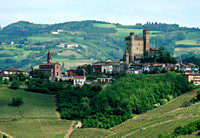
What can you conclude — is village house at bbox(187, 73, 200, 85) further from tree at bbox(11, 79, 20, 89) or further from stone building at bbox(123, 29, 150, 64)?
tree at bbox(11, 79, 20, 89)

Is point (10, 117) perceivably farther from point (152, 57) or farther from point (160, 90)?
point (152, 57)

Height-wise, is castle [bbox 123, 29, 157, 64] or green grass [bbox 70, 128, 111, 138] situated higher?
castle [bbox 123, 29, 157, 64]

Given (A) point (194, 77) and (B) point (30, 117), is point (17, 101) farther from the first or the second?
(A) point (194, 77)

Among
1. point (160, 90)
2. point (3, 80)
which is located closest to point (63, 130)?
point (160, 90)

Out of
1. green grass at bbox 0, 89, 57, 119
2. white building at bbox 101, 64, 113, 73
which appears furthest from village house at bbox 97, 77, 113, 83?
green grass at bbox 0, 89, 57, 119

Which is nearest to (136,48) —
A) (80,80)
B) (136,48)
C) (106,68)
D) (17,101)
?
(136,48)
